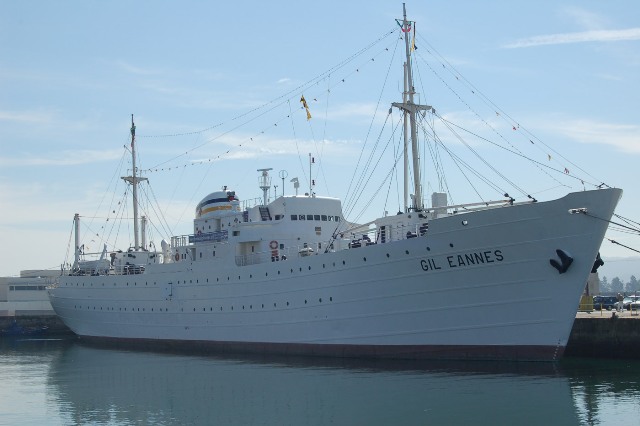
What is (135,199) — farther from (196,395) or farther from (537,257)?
(537,257)

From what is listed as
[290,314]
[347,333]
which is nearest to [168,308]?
[290,314]

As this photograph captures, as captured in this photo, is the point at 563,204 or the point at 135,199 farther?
the point at 135,199

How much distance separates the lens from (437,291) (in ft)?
88.8

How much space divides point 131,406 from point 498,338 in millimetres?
11774

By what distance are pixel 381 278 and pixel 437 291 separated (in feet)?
7.37

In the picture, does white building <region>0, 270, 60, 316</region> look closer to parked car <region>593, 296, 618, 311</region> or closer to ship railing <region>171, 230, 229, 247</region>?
ship railing <region>171, 230, 229, 247</region>

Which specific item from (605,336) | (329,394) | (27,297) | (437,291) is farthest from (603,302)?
(27,297)

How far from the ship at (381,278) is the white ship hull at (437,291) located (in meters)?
0.04

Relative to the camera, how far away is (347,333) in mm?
29875

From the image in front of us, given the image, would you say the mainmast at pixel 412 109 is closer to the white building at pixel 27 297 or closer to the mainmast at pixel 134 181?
the mainmast at pixel 134 181

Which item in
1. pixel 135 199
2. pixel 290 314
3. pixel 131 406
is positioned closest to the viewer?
pixel 131 406

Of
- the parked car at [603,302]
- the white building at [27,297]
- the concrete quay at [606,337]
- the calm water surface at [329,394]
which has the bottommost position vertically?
the calm water surface at [329,394]

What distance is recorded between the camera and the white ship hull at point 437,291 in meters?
25.1

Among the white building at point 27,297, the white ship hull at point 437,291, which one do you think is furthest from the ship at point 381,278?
the white building at point 27,297
